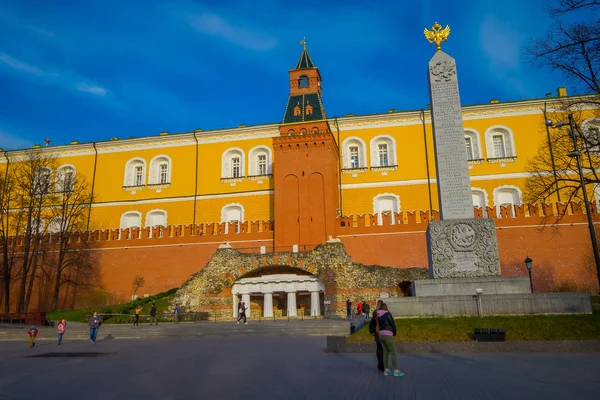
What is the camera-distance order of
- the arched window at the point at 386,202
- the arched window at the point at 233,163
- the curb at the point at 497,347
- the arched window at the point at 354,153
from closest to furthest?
the curb at the point at 497,347 → the arched window at the point at 386,202 → the arched window at the point at 354,153 → the arched window at the point at 233,163

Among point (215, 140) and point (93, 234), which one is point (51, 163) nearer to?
point (93, 234)

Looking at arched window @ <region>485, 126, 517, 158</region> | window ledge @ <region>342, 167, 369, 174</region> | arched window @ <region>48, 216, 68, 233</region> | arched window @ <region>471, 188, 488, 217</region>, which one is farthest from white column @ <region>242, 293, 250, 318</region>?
arched window @ <region>485, 126, 517, 158</region>

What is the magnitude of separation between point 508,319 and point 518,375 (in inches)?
160

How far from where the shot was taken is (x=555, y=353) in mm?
9906

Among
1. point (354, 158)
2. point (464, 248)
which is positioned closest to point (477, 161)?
point (354, 158)

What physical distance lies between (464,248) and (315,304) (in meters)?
13.4

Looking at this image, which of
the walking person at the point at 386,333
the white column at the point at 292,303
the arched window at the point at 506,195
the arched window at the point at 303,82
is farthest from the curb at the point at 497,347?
the arched window at the point at 303,82

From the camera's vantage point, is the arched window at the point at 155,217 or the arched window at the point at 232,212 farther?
the arched window at the point at 155,217

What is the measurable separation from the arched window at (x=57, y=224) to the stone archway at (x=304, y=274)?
15.3m

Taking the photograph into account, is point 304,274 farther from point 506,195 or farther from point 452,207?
point 506,195

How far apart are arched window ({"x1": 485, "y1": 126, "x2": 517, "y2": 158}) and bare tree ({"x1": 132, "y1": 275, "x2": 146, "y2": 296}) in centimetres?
2718

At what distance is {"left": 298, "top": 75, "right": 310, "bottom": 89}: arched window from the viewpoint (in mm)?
40375

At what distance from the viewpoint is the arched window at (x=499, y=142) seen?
3825 centimetres

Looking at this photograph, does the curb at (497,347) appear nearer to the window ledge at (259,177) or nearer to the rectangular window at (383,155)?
the window ledge at (259,177)
